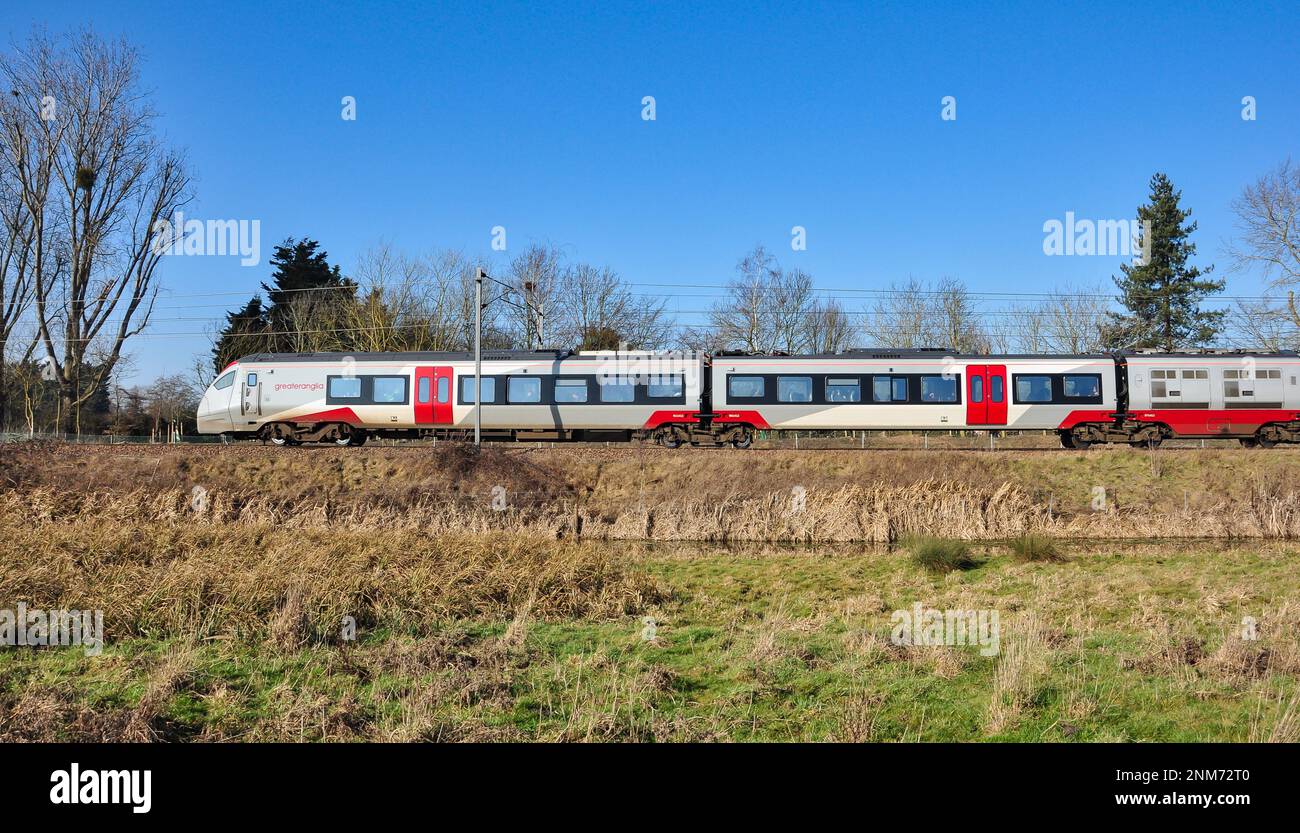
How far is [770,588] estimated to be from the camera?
13.2 m

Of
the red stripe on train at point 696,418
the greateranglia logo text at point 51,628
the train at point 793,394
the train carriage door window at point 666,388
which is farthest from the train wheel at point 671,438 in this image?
the greateranglia logo text at point 51,628

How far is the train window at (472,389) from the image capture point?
2483 centimetres

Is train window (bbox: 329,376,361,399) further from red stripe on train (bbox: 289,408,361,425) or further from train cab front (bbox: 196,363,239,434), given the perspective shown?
train cab front (bbox: 196,363,239,434)

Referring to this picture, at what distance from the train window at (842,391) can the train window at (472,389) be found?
35.6ft

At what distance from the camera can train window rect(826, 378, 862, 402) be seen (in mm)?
24203

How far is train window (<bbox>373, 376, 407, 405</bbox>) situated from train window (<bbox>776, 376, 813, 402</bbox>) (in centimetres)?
1231

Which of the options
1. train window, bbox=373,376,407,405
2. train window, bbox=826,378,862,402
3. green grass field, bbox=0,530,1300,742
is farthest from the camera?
train window, bbox=373,376,407,405

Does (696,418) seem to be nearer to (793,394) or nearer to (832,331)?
(793,394)

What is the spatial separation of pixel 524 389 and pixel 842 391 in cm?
1029

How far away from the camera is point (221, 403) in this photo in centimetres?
2575

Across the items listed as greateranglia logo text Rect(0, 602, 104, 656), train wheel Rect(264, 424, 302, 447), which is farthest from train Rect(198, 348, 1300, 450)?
greateranglia logo text Rect(0, 602, 104, 656)
